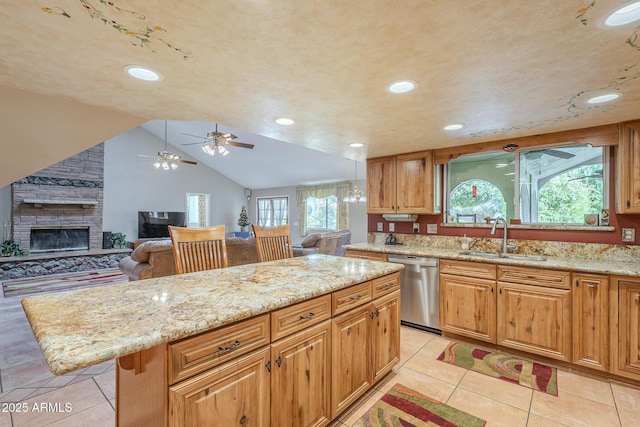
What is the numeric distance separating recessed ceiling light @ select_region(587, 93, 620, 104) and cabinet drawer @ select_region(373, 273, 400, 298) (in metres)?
1.82

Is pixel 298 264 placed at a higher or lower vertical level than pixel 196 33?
lower

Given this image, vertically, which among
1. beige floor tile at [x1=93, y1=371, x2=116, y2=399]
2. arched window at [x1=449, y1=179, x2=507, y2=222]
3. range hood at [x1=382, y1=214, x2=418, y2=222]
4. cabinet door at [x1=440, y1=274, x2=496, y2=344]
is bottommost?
beige floor tile at [x1=93, y1=371, x2=116, y2=399]

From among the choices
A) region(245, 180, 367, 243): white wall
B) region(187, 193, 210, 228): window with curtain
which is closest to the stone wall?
region(187, 193, 210, 228): window with curtain

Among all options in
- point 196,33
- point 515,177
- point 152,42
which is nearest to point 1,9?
point 152,42

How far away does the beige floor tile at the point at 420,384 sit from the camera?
6.78 feet

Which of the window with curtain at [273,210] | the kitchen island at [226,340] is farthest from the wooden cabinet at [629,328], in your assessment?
the window with curtain at [273,210]

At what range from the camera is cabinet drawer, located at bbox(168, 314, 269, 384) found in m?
1.00

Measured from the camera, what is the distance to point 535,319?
2475 millimetres

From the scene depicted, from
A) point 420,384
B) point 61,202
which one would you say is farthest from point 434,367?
point 61,202

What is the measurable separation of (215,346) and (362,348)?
3.55 feet

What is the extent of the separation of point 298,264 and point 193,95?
4.63ft

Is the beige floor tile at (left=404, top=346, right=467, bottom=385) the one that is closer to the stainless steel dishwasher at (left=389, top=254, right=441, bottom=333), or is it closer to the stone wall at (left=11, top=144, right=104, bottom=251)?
the stainless steel dishwasher at (left=389, top=254, right=441, bottom=333)

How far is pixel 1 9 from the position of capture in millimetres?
1161

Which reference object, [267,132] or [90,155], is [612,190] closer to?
[267,132]
